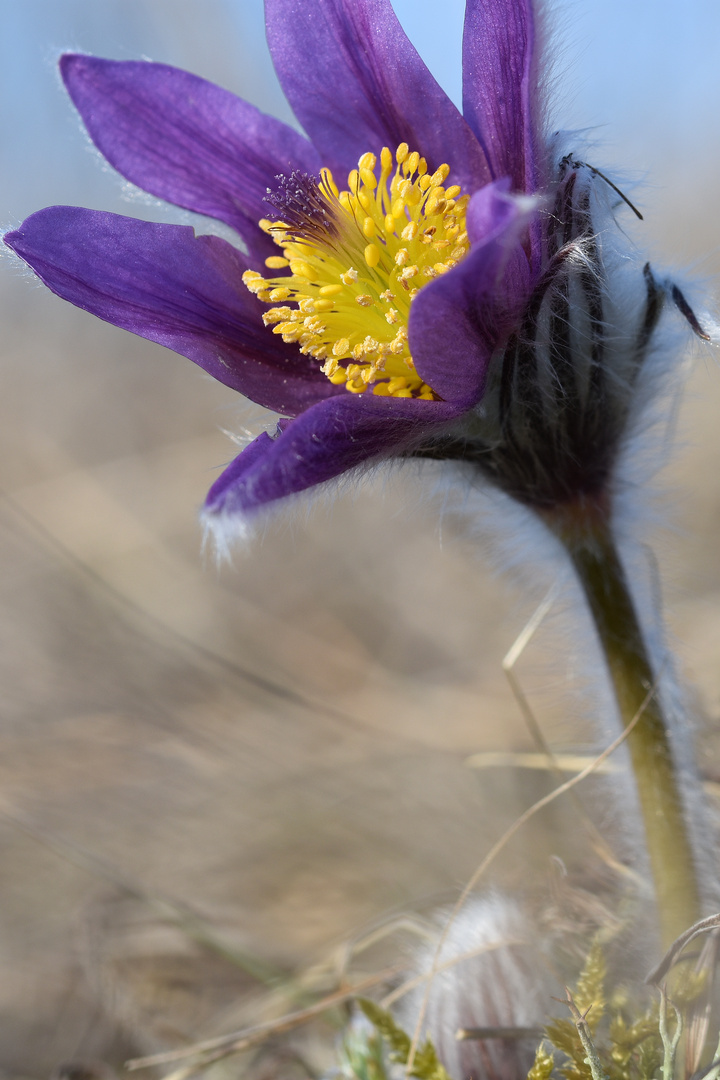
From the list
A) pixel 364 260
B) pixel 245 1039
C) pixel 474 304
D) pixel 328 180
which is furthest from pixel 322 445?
pixel 245 1039

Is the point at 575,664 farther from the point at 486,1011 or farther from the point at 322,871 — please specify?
the point at 322,871

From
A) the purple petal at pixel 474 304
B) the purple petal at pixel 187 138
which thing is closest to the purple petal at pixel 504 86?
the purple petal at pixel 474 304

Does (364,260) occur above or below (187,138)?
below

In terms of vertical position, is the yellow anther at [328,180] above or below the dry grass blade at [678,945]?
above

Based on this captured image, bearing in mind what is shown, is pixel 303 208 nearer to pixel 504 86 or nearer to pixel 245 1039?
pixel 504 86

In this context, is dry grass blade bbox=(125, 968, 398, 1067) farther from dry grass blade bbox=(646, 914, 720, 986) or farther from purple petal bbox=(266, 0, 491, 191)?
purple petal bbox=(266, 0, 491, 191)

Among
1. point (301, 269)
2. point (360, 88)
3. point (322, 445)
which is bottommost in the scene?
point (322, 445)

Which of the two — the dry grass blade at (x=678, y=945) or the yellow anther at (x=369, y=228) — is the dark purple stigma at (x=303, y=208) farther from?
the dry grass blade at (x=678, y=945)

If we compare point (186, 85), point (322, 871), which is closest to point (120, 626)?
point (322, 871)
